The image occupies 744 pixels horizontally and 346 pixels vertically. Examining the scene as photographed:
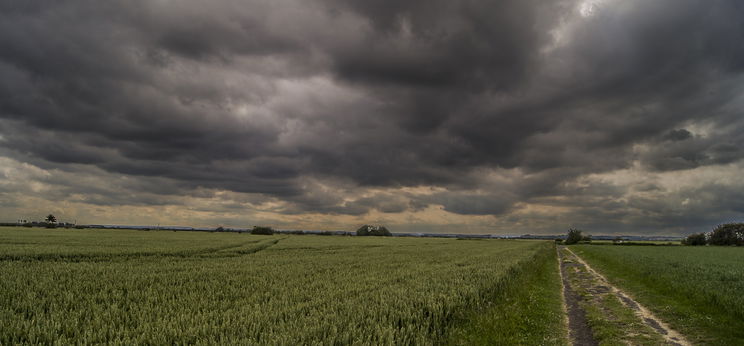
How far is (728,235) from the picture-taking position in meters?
120

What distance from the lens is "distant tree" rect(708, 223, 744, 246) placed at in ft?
383

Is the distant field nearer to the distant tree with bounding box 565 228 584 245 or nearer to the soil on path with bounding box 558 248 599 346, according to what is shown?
the soil on path with bounding box 558 248 599 346

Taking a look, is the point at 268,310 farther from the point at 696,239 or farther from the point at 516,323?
the point at 696,239

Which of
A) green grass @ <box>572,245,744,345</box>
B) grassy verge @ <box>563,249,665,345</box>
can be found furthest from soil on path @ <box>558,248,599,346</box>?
green grass @ <box>572,245,744,345</box>

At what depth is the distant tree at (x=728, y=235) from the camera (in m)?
117

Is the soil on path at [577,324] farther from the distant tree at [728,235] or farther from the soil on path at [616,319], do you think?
the distant tree at [728,235]

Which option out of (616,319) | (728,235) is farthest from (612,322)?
(728,235)

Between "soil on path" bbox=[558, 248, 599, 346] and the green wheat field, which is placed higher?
the green wheat field

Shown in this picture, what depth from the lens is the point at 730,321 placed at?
40.8 feet

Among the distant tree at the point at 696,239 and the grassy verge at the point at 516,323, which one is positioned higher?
the grassy verge at the point at 516,323

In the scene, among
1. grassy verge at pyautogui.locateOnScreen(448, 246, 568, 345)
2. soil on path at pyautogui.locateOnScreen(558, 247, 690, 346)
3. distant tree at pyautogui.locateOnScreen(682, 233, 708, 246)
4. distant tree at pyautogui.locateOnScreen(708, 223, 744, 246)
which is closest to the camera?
grassy verge at pyautogui.locateOnScreen(448, 246, 568, 345)

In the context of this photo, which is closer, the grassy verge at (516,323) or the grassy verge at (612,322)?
the grassy verge at (516,323)

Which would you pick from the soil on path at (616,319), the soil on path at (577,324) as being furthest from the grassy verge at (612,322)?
the soil on path at (577,324)

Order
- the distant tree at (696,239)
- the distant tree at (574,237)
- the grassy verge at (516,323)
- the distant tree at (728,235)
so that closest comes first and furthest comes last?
the grassy verge at (516,323), the distant tree at (728,235), the distant tree at (696,239), the distant tree at (574,237)
